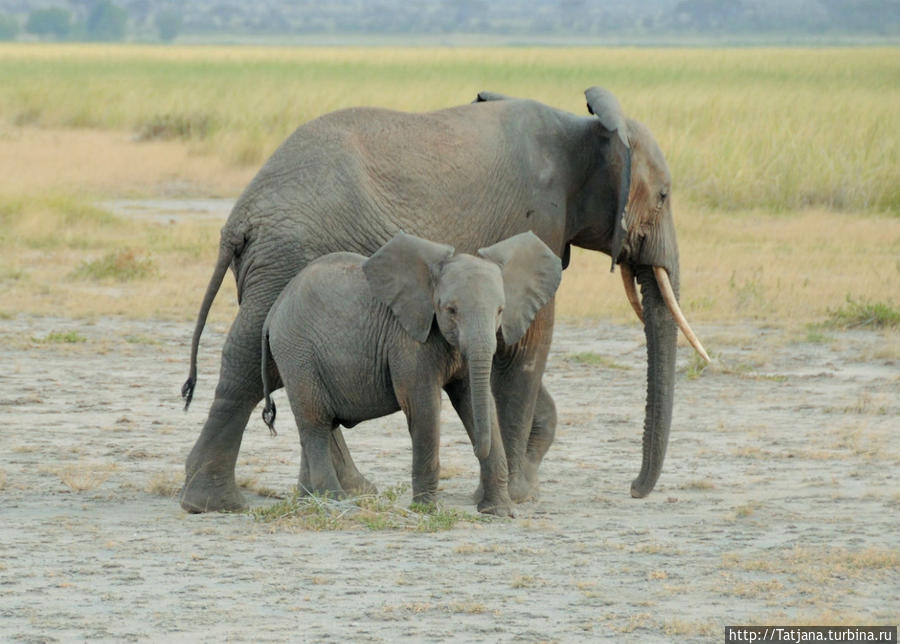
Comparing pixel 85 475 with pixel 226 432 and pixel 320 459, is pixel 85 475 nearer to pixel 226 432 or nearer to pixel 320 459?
pixel 226 432

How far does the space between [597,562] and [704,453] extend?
7.66 ft

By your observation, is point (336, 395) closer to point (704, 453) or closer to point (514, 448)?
point (514, 448)

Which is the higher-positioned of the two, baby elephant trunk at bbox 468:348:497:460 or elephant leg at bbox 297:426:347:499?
baby elephant trunk at bbox 468:348:497:460

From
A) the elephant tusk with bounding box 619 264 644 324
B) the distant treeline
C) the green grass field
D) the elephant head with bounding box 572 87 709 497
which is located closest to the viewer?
the elephant head with bounding box 572 87 709 497

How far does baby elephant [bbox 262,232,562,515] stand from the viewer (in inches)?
253

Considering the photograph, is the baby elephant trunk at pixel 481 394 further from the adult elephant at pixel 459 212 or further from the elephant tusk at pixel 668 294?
the elephant tusk at pixel 668 294

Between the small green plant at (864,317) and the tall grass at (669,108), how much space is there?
6.43 metres

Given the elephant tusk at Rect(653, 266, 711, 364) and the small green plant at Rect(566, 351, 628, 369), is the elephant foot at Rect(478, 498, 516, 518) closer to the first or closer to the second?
the elephant tusk at Rect(653, 266, 711, 364)

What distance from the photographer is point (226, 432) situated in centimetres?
713

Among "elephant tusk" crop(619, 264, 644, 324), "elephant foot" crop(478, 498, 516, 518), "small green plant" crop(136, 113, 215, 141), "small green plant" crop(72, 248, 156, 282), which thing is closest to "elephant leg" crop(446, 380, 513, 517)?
"elephant foot" crop(478, 498, 516, 518)

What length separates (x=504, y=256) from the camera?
6598 millimetres

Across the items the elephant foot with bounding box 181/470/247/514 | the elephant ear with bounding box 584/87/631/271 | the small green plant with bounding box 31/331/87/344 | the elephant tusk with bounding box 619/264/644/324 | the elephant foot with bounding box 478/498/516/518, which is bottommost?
the small green plant with bounding box 31/331/87/344

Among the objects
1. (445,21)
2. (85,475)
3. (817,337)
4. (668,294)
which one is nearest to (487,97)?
(668,294)

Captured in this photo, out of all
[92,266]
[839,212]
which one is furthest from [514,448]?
[839,212]
